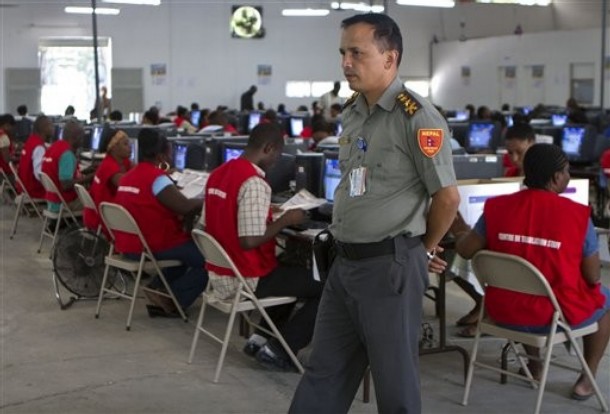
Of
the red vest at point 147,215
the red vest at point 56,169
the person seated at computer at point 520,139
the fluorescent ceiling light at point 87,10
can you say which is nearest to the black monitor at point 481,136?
the red vest at point 56,169

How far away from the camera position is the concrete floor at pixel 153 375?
13.4ft

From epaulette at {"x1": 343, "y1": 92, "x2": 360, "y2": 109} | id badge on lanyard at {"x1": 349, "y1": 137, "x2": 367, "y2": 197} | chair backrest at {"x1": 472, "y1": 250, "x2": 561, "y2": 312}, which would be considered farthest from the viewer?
chair backrest at {"x1": 472, "y1": 250, "x2": 561, "y2": 312}

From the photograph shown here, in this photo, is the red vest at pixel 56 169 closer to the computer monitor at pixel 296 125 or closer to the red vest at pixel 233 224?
the red vest at pixel 233 224

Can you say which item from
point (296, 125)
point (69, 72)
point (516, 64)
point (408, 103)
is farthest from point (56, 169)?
point (516, 64)

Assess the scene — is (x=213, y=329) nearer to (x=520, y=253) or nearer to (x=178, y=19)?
(x=520, y=253)

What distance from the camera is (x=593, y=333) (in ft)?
12.9

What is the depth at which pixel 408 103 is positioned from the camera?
2.58 m

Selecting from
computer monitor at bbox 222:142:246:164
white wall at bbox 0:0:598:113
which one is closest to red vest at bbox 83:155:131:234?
computer monitor at bbox 222:142:246:164

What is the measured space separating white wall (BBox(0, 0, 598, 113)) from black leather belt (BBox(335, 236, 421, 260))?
16.9 metres

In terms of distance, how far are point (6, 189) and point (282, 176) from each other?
604cm

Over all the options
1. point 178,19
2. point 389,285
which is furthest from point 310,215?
point 178,19

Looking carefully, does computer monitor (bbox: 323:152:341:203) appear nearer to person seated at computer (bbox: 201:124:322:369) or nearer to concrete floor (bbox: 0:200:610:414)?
person seated at computer (bbox: 201:124:322:369)

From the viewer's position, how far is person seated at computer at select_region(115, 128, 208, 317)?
539 centimetres

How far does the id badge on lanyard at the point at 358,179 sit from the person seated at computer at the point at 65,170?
5.18 m
